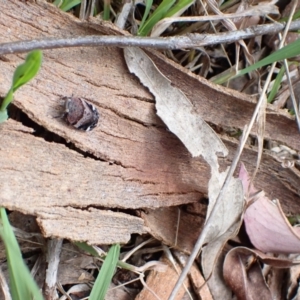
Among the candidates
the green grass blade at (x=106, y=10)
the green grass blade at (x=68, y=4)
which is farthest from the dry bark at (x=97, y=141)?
the green grass blade at (x=106, y=10)

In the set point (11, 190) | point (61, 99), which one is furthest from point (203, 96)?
point (11, 190)

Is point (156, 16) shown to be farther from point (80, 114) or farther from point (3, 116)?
point (3, 116)

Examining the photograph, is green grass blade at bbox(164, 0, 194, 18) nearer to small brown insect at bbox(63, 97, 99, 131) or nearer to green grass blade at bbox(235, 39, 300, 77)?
green grass blade at bbox(235, 39, 300, 77)

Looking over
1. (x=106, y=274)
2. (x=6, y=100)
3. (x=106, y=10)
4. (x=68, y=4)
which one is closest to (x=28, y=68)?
(x=6, y=100)

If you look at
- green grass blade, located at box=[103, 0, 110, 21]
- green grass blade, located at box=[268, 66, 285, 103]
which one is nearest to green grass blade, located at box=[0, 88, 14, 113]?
green grass blade, located at box=[103, 0, 110, 21]

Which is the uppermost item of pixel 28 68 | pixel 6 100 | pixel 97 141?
pixel 28 68

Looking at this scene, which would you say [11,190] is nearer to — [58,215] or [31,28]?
[58,215]

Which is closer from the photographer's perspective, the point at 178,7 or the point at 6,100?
the point at 6,100
